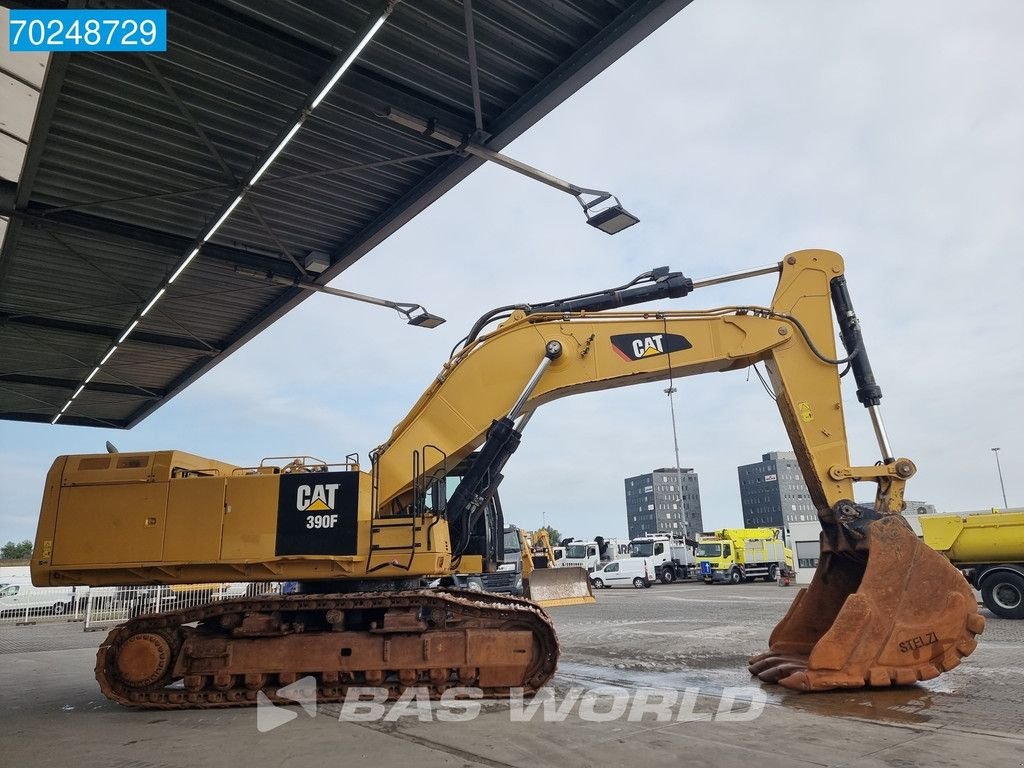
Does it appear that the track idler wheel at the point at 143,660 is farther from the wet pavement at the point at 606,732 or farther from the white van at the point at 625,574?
the white van at the point at 625,574

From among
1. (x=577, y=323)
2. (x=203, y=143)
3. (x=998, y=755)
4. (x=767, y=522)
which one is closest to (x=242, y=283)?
(x=203, y=143)

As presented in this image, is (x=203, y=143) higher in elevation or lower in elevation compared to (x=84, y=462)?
higher

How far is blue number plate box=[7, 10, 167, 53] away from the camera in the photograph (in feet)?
23.0

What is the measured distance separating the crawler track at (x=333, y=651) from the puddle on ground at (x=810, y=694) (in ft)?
3.60

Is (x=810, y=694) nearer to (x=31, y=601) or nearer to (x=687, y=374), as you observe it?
(x=687, y=374)

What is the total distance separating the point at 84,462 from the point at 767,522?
332 ft

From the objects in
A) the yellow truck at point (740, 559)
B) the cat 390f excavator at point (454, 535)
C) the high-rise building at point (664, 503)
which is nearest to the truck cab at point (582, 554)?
the yellow truck at point (740, 559)

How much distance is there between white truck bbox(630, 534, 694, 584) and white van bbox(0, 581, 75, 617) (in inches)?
1057

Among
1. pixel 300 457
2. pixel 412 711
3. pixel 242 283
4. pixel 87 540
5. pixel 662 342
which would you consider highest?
pixel 242 283

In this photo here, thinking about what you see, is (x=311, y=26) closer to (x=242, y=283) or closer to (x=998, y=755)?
(x=242, y=283)

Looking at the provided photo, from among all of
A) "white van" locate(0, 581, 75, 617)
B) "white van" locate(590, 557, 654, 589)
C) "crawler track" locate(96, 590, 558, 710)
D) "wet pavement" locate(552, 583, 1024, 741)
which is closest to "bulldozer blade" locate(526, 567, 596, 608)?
"wet pavement" locate(552, 583, 1024, 741)

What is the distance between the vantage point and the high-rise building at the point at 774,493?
9581 centimetres

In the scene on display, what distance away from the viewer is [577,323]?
27.7ft

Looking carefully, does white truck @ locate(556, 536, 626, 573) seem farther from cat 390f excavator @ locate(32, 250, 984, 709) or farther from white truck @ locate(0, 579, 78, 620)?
cat 390f excavator @ locate(32, 250, 984, 709)
